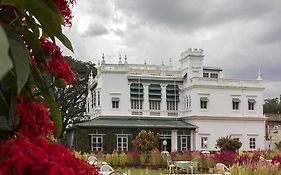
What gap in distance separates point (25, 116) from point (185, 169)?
19994 mm

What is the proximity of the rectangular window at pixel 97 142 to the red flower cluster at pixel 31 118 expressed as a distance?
124 feet

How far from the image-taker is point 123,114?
41.8m

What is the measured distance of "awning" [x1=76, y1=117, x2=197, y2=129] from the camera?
3916cm

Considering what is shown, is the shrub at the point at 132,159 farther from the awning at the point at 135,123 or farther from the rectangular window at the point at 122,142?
the rectangular window at the point at 122,142

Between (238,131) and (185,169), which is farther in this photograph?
(238,131)

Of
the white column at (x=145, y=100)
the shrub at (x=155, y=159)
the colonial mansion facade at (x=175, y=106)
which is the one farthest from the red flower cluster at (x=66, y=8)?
the white column at (x=145, y=100)

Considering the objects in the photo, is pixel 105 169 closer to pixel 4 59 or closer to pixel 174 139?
pixel 4 59

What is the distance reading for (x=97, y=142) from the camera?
39125mm

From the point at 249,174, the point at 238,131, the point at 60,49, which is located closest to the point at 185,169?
the point at 249,174

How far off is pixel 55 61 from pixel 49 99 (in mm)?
169

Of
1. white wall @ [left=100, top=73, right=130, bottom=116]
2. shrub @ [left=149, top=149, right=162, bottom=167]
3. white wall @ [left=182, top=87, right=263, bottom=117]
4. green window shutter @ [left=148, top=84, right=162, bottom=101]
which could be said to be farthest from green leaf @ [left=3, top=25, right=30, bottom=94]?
green window shutter @ [left=148, top=84, right=162, bottom=101]

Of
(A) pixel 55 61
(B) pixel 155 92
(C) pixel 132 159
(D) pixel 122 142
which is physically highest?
(B) pixel 155 92

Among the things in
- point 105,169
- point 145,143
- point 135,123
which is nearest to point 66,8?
point 105,169

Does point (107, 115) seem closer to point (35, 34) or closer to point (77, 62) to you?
point (77, 62)
